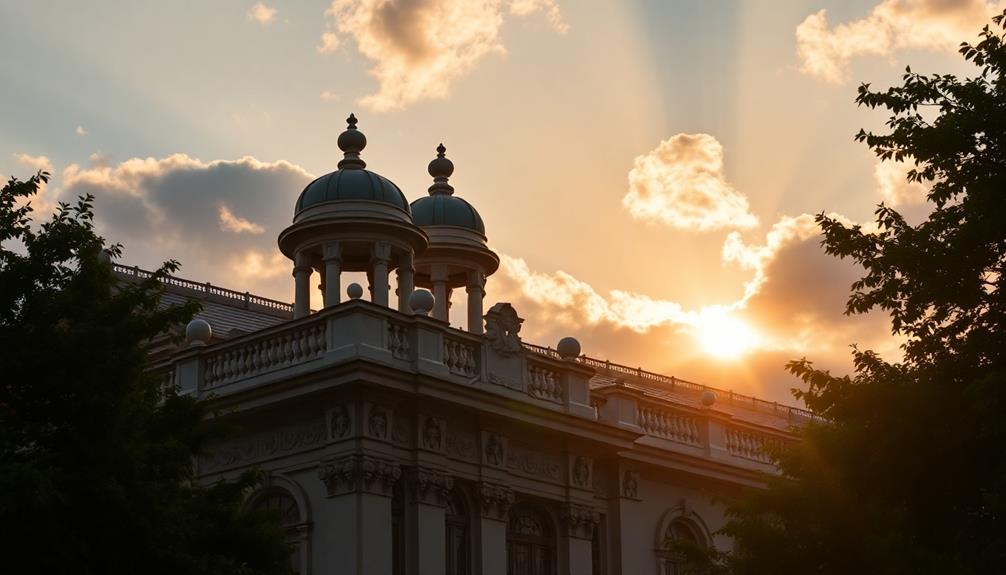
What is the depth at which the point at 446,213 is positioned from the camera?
37.6 metres

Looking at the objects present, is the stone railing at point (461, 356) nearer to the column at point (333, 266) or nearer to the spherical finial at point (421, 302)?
the spherical finial at point (421, 302)

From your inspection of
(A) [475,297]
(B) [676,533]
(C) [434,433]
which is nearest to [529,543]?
(C) [434,433]

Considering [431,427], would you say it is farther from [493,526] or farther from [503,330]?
[503,330]

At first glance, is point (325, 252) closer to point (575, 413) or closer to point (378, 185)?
point (378, 185)

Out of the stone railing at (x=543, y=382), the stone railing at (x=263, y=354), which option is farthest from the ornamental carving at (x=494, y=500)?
the stone railing at (x=263, y=354)

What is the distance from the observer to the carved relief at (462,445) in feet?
103

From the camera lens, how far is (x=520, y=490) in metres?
32.5

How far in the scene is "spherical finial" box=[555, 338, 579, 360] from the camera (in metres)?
34.7

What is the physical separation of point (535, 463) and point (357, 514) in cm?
486

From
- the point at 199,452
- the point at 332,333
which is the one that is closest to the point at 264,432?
the point at 332,333

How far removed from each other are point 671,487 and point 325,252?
8.29m

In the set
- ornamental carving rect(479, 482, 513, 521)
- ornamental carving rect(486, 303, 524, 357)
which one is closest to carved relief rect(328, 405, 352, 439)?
ornamental carving rect(479, 482, 513, 521)

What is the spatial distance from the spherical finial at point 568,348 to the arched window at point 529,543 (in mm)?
3074

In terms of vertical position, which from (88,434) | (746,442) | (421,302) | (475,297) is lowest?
(88,434)
